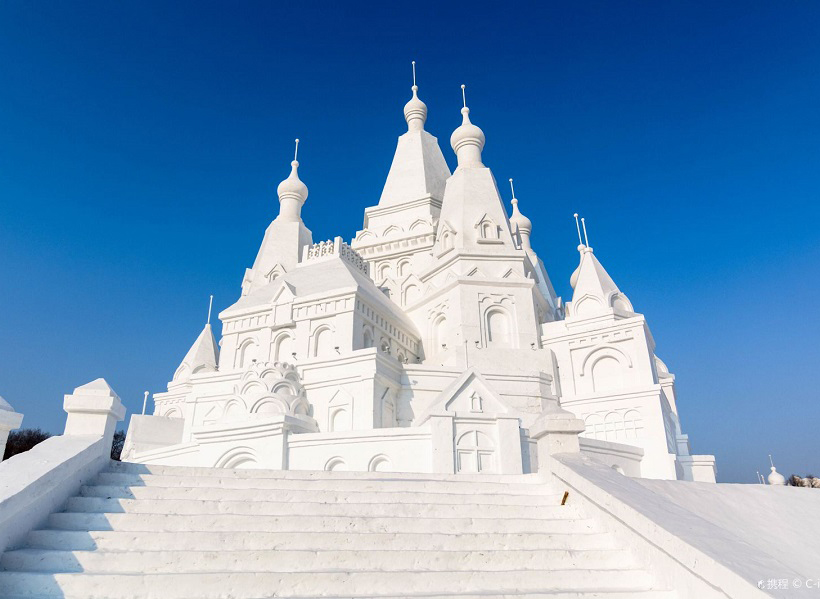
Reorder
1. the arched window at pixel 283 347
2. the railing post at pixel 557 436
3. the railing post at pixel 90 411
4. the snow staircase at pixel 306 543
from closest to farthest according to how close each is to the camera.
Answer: the snow staircase at pixel 306 543 → the railing post at pixel 90 411 → the railing post at pixel 557 436 → the arched window at pixel 283 347

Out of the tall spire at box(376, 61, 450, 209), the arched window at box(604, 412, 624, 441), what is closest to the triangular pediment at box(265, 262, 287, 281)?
the tall spire at box(376, 61, 450, 209)

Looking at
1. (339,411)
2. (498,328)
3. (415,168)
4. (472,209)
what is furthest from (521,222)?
(339,411)

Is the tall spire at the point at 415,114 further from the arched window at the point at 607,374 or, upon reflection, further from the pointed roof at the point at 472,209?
the arched window at the point at 607,374

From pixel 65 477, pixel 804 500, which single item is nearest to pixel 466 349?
pixel 804 500

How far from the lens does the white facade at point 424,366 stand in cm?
1712

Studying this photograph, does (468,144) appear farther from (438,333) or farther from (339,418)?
(339,418)

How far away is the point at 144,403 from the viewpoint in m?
35.6

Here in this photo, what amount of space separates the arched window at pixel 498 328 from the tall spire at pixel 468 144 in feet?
36.3

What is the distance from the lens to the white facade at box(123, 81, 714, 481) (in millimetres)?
17125

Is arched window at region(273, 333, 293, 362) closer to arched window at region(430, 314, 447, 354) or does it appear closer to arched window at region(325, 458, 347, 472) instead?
arched window at region(430, 314, 447, 354)

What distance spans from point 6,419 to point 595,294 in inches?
1018

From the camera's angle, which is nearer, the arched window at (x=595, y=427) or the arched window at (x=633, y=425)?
the arched window at (x=633, y=425)

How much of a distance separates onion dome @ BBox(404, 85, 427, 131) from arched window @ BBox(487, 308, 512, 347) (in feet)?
72.8

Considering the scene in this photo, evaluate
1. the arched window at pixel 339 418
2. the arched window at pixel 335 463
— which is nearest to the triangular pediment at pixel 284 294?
the arched window at pixel 339 418
